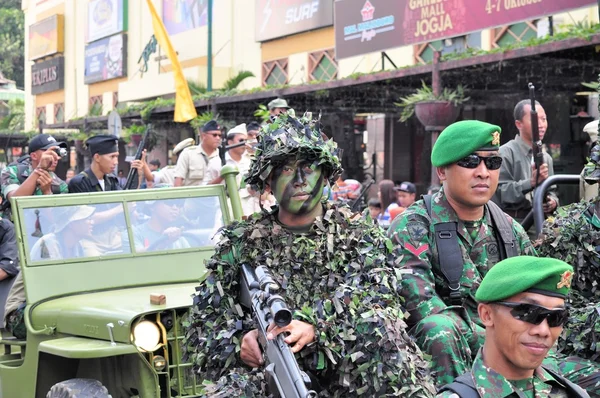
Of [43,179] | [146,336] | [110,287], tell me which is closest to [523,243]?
[146,336]

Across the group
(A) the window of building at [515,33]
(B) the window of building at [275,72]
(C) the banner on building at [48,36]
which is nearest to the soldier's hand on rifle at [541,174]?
(A) the window of building at [515,33]

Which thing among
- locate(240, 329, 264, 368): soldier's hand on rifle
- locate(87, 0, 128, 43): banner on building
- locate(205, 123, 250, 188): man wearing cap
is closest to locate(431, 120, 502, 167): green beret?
locate(240, 329, 264, 368): soldier's hand on rifle

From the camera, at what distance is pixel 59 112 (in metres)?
40.8

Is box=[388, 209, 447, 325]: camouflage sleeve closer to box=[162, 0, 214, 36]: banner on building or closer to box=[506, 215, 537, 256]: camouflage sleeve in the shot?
box=[506, 215, 537, 256]: camouflage sleeve

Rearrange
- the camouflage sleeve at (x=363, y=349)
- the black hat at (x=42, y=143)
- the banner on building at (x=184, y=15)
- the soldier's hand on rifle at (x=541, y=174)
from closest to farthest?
the camouflage sleeve at (x=363, y=349), the soldier's hand on rifle at (x=541, y=174), the black hat at (x=42, y=143), the banner on building at (x=184, y=15)

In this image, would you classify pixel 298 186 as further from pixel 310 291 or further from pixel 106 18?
pixel 106 18

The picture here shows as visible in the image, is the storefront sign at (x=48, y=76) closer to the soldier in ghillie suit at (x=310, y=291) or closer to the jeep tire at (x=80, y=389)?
the jeep tire at (x=80, y=389)

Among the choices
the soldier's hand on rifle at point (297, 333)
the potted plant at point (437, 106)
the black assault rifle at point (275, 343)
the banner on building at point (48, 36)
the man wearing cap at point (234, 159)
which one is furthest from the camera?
the banner on building at point (48, 36)

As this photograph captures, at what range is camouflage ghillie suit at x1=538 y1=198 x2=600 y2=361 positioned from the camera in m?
4.04

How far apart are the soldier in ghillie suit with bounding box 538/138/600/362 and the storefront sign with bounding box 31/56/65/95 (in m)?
37.3

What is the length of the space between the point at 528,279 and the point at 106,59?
33.4 metres

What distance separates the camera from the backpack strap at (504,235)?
4.36 metres

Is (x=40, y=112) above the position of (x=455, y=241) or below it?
above

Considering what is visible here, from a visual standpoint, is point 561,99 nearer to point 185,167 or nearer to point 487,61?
point 487,61
